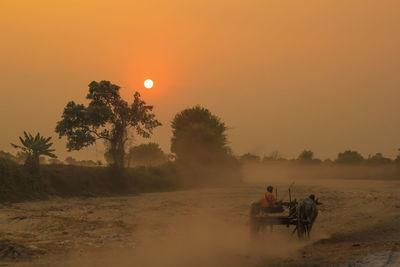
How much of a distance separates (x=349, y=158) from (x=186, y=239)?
96453 mm

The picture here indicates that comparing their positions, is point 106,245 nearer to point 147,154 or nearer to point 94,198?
point 94,198

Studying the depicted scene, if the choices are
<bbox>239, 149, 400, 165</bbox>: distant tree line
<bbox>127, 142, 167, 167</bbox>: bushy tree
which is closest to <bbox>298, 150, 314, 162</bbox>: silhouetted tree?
<bbox>239, 149, 400, 165</bbox>: distant tree line

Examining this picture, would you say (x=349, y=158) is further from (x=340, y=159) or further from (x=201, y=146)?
(x=201, y=146)

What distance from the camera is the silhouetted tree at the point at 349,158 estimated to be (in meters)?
101

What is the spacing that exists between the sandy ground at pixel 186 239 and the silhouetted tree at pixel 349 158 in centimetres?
8123

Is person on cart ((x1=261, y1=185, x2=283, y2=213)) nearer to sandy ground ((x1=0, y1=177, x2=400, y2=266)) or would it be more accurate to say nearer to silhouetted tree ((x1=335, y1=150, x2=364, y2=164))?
sandy ground ((x1=0, y1=177, x2=400, y2=266))

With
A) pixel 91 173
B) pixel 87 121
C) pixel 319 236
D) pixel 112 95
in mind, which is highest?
pixel 112 95

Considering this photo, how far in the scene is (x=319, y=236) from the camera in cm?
1588

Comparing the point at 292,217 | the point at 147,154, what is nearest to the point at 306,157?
the point at 147,154

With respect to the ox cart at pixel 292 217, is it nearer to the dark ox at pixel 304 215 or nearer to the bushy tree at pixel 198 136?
the dark ox at pixel 304 215

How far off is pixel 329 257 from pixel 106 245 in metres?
7.17

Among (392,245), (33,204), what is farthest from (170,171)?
(392,245)

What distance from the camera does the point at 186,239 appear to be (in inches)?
599

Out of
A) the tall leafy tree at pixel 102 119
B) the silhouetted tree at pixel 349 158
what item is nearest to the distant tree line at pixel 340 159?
the silhouetted tree at pixel 349 158
